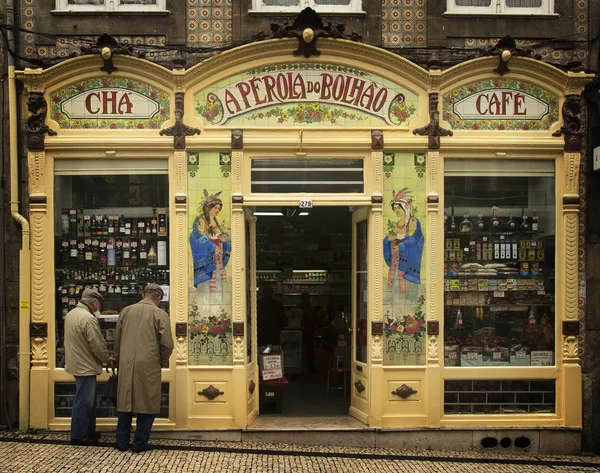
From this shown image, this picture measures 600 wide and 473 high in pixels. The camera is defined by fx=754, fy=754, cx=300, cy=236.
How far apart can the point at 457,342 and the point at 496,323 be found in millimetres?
587

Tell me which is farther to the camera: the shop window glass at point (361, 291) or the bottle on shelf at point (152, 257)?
the shop window glass at point (361, 291)

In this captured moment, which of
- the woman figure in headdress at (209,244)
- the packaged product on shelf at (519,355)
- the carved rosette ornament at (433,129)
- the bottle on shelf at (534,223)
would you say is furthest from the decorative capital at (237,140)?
the packaged product on shelf at (519,355)

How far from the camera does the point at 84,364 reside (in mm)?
8688

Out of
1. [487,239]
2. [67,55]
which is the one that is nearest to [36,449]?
[67,55]

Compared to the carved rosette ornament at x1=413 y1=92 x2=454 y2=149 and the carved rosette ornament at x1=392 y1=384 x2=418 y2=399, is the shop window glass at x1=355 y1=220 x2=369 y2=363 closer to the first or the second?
the carved rosette ornament at x1=392 y1=384 x2=418 y2=399

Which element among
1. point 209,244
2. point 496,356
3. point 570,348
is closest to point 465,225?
point 496,356

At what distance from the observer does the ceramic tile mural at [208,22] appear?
952cm

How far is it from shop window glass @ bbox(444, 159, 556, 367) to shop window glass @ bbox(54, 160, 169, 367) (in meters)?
3.68

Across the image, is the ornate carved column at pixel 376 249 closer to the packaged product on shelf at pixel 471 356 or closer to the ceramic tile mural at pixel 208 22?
the packaged product on shelf at pixel 471 356

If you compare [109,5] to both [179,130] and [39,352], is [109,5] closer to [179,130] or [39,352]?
[179,130]

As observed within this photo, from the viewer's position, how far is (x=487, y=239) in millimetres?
9664

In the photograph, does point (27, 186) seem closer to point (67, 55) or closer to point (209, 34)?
point (67, 55)

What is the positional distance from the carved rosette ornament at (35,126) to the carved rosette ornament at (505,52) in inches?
218

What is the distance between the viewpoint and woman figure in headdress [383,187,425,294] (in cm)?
941
